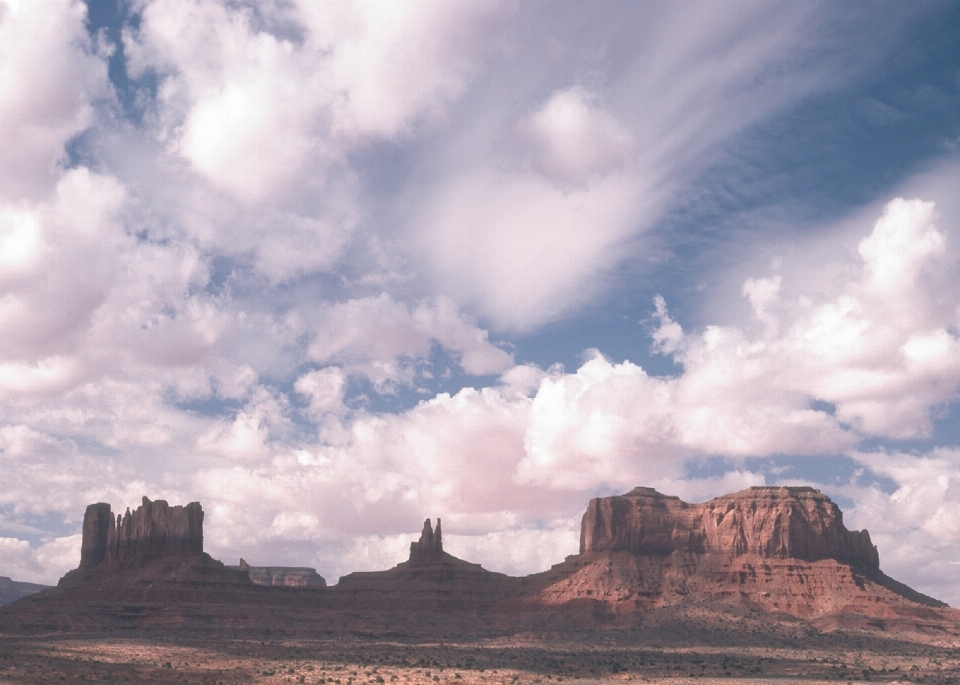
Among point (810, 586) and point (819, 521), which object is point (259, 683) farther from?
point (819, 521)

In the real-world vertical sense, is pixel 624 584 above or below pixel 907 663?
above

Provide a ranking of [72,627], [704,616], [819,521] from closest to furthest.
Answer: [72,627], [704,616], [819,521]

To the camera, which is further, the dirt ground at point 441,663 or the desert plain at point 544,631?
the desert plain at point 544,631

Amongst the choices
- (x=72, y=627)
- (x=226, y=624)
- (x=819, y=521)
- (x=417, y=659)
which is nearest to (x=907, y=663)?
(x=417, y=659)

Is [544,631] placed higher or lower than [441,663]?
higher

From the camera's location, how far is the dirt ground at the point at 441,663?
3504 inches

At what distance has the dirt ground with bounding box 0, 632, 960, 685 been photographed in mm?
89000

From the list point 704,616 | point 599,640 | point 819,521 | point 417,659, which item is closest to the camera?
point 417,659

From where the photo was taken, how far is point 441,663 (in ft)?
349

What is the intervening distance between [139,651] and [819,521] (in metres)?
134

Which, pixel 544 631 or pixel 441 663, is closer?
pixel 441 663

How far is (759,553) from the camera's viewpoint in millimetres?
197000

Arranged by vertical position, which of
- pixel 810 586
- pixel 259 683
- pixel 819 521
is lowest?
pixel 259 683

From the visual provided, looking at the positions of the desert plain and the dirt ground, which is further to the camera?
the desert plain
